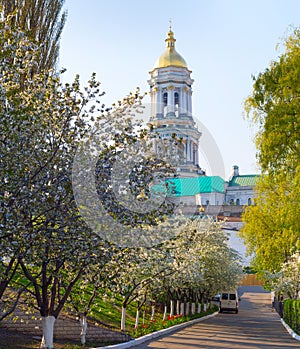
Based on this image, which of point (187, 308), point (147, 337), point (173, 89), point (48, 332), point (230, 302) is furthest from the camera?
point (173, 89)

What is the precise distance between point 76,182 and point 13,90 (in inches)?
76.8

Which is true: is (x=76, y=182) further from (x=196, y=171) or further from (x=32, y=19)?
(x=196, y=171)

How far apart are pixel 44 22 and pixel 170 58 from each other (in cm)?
7518

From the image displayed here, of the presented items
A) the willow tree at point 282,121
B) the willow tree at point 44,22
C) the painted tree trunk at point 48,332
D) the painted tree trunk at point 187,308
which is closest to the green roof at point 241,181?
the painted tree trunk at point 187,308

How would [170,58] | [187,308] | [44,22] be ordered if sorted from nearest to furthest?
[44,22], [187,308], [170,58]

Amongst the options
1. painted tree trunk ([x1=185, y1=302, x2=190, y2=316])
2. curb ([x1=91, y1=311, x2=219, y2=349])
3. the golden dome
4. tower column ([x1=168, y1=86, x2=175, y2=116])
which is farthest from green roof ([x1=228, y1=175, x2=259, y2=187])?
curb ([x1=91, y1=311, x2=219, y2=349])

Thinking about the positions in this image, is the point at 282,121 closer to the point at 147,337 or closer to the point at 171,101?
the point at 147,337

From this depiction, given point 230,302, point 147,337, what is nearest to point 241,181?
point 230,302

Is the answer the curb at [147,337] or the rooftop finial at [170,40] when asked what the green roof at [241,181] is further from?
the curb at [147,337]

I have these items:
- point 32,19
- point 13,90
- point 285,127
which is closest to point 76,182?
point 13,90

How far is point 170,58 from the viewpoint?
9531cm

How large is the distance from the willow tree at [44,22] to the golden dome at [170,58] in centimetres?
7269

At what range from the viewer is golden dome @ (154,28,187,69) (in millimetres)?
94562

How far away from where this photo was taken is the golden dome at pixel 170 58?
94562mm
